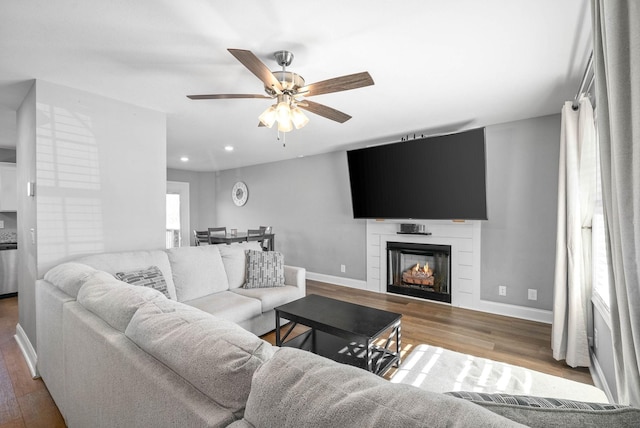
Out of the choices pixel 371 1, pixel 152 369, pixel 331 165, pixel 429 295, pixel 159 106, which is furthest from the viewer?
pixel 331 165

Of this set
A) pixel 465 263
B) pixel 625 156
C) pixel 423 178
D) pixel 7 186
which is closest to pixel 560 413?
pixel 625 156

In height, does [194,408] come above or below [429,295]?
above

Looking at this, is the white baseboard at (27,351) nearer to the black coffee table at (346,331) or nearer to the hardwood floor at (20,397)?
the hardwood floor at (20,397)

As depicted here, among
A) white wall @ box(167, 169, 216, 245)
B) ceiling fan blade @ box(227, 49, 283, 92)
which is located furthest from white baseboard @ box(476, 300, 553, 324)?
white wall @ box(167, 169, 216, 245)

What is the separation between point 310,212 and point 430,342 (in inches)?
131

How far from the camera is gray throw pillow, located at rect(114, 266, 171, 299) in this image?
7.89ft

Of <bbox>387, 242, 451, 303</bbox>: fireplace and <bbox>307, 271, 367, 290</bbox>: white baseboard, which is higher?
<bbox>387, 242, 451, 303</bbox>: fireplace

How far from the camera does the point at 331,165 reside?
17.6ft

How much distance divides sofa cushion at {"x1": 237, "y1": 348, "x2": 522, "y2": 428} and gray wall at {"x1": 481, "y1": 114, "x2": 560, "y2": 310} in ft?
12.1

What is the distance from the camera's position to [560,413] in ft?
1.94

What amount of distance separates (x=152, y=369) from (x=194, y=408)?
28 cm

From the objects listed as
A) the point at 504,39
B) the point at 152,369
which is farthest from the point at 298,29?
the point at 152,369

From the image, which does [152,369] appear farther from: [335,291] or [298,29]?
[335,291]

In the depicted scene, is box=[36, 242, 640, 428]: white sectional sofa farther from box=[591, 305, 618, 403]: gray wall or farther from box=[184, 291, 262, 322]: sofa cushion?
box=[591, 305, 618, 403]: gray wall
